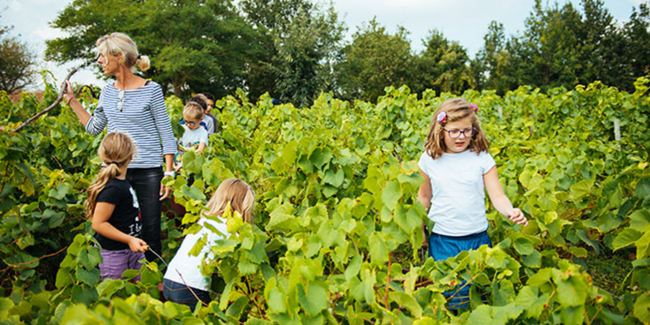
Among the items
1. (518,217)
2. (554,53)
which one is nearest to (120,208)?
(518,217)

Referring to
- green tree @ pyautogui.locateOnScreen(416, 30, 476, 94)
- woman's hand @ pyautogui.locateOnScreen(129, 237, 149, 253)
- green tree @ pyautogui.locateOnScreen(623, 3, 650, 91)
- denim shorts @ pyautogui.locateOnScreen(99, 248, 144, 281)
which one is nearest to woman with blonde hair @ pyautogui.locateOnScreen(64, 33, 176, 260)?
denim shorts @ pyautogui.locateOnScreen(99, 248, 144, 281)

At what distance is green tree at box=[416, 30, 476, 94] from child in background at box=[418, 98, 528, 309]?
108 ft

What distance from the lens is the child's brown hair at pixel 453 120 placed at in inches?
79.6

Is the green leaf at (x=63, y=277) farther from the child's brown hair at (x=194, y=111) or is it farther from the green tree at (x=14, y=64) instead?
the green tree at (x=14, y=64)

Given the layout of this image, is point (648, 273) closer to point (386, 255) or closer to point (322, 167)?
point (386, 255)

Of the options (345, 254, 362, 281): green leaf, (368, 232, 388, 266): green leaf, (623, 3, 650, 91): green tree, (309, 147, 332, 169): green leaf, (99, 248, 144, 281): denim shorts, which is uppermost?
(623, 3, 650, 91): green tree

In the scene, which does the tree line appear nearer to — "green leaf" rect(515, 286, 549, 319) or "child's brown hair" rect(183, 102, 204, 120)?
"child's brown hair" rect(183, 102, 204, 120)

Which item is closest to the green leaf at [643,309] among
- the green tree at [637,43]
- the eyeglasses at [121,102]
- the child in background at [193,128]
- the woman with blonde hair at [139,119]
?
the woman with blonde hair at [139,119]

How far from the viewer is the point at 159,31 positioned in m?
28.9

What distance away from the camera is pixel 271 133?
16.7 feet

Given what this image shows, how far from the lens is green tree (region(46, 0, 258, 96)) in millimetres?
27812

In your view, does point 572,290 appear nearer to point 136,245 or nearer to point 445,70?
point 136,245

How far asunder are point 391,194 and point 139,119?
179cm

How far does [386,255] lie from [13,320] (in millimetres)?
1263
